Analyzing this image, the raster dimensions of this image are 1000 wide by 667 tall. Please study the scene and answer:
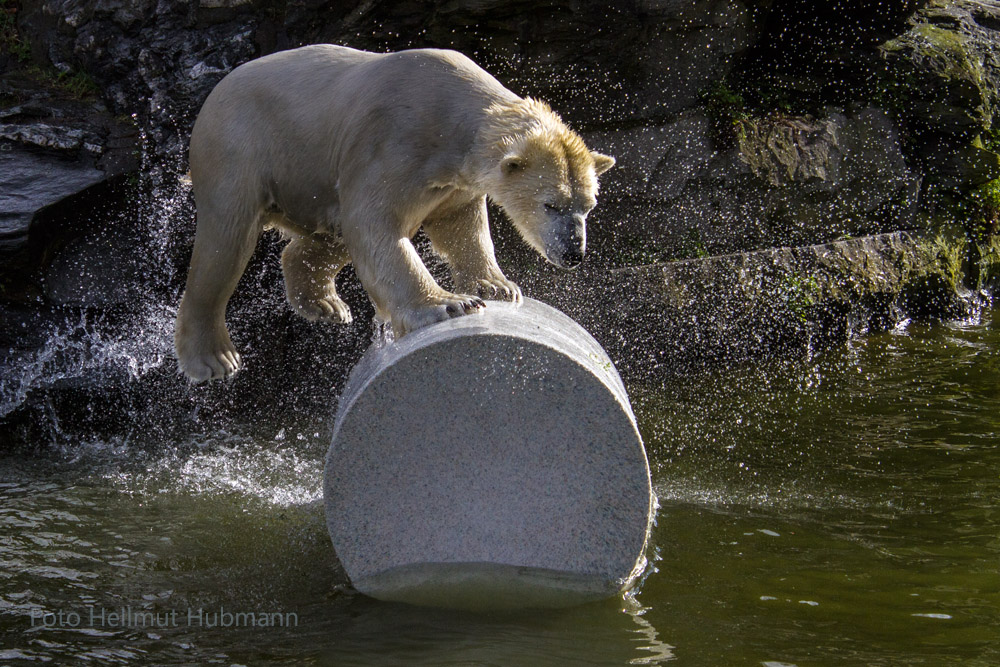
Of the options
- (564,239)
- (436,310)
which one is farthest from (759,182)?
(436,310)

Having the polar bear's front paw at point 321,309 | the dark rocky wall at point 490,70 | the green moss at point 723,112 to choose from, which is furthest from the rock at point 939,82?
the polar bear's front paw at point 321,309

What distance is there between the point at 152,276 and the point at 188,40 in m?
1.75

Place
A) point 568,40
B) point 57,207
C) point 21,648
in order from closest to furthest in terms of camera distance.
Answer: point 21,648
point 57,207
point 568,40

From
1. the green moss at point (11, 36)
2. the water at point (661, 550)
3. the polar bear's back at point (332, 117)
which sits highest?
the green moss at point (11, 36)

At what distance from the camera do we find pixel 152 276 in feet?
22.4

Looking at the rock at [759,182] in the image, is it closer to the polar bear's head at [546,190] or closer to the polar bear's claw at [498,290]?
the polar bear's claw at [498,290]

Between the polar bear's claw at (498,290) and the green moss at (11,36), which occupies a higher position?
the green moss at (11,36)

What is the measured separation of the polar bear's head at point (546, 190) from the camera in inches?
151

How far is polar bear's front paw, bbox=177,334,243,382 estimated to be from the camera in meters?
4.66

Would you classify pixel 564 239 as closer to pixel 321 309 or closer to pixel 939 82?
pixel 321 309

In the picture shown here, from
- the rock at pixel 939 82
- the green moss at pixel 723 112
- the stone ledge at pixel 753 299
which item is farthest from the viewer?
the rock at pixel 939 82

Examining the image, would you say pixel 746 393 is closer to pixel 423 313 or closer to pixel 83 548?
pixel 423 313

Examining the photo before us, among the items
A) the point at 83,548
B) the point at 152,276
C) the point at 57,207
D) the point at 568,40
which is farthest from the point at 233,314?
the point at 568,40

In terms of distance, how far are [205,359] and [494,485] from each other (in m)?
1.76
